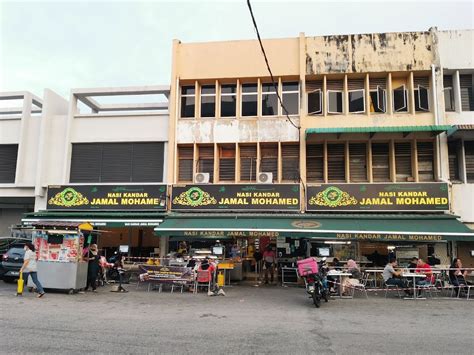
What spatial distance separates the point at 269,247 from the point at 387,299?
5535mm

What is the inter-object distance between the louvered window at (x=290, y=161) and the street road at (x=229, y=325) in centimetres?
648

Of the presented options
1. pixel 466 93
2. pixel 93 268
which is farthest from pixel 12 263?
pixel 466 93

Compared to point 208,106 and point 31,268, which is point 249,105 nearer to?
point 208,106

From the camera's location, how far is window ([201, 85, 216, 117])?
64.5ft

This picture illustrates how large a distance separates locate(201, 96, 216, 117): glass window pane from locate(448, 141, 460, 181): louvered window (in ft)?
34.1

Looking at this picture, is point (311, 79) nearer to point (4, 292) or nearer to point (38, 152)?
point (38, 152)

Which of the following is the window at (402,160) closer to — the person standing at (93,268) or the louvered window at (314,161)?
the louvered window at (314,161)

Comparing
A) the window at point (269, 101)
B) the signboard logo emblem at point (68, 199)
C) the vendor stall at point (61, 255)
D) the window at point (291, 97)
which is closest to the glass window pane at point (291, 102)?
the window at point (291, 97)

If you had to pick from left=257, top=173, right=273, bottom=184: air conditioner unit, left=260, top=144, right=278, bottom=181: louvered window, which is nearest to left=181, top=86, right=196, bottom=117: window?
left=260, top=144, right=278, bottom=181: louvered window

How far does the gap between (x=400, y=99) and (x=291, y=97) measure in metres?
4.70

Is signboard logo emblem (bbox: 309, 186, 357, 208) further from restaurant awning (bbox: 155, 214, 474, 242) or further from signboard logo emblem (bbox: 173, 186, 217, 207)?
signboard logo emblem (bbox: 173, 186, 217, 207)

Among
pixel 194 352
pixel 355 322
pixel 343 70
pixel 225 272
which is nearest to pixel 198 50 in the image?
pixel 343 70

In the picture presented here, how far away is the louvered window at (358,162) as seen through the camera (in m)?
18.7

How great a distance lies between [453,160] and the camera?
719 inches
